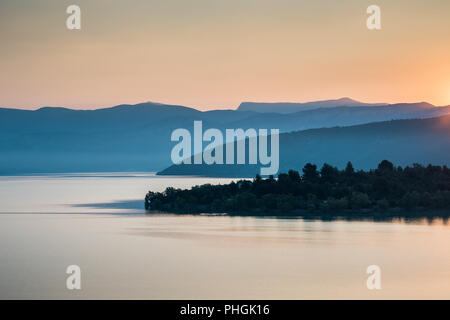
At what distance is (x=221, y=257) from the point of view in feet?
113

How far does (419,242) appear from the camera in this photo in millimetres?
39781

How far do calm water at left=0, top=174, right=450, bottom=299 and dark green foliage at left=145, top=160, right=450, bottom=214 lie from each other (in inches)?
343

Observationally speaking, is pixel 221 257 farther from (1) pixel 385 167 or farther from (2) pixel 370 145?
(2) pixel 370 145

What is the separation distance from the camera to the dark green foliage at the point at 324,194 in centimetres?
6231

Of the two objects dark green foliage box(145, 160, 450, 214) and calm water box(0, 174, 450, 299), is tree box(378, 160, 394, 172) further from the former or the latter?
calm water box(0, 174, 450, 299)

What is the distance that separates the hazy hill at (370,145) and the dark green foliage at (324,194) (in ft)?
253

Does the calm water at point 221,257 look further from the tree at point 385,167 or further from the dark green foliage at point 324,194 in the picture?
the tree at point 385,167

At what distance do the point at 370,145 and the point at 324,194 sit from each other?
323 ft

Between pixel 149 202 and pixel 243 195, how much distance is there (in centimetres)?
903

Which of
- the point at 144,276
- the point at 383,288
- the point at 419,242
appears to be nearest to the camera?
the point at 383,288

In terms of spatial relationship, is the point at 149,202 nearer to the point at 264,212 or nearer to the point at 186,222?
the point at 264,212

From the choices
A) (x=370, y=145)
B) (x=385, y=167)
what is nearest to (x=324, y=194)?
(x=385, y=167)
